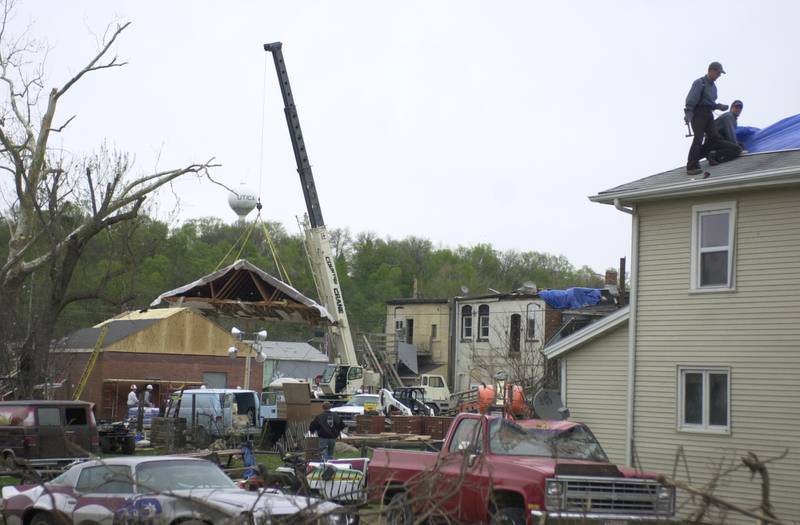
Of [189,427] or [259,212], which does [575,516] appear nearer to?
[189,427]

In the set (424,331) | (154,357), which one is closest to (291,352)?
(424,331)

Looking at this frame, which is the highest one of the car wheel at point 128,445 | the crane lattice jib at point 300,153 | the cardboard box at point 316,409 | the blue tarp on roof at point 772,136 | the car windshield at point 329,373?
the crane lattice jib at point 300,153

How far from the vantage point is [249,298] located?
2412cm

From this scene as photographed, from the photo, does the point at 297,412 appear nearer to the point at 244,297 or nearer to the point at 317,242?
the point at 244,297

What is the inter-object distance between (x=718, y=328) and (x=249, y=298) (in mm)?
10995

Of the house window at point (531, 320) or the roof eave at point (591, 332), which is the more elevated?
the house window at point (531, 320)

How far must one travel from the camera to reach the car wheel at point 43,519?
12547 mm

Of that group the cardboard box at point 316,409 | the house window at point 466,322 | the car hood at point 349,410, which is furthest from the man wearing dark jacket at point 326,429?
the house window at point 466,322

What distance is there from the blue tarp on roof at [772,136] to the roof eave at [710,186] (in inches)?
74.9

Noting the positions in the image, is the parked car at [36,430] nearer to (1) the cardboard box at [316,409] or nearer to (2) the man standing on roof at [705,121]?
(1) the cardboard box at [316,409]

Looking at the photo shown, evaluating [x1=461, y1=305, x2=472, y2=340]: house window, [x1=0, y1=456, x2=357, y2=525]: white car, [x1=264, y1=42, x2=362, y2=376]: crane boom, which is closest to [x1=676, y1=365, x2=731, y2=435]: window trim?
[x1=0, y1=456, x2=357, y2=525]: white car

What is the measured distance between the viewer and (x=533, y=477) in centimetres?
1188

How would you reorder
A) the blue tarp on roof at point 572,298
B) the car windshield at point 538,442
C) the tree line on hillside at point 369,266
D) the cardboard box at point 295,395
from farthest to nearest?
the tree line on hillside at point 369,266 → the blue tarp on roof at point 572,298 → the cardboard box at point 295,395 → the car windshield at point 538,442

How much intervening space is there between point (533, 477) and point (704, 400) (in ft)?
23.0
